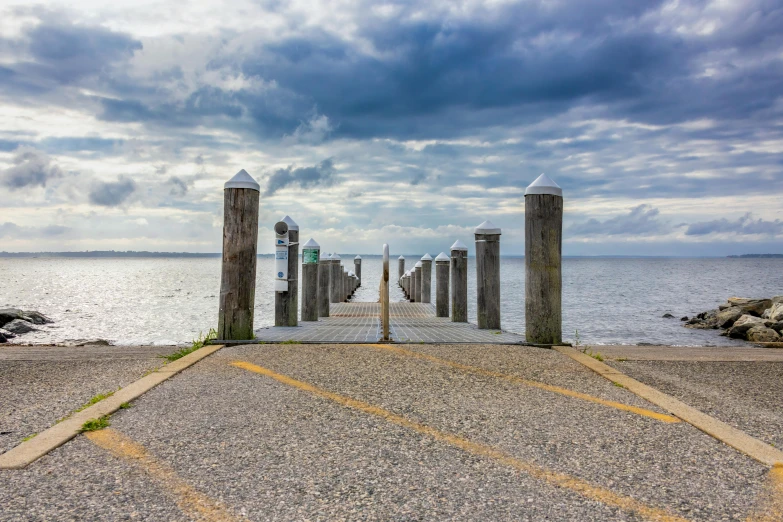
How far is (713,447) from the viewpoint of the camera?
406 cm

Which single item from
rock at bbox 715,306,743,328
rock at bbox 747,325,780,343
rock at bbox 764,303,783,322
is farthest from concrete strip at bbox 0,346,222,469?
rock at bbox 715,306,743,328

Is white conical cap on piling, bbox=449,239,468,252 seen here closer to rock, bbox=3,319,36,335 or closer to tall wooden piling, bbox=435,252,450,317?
tall wooden piling, bbox=435,252,450,317

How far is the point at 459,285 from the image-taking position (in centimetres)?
1336

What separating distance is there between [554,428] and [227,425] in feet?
7.71

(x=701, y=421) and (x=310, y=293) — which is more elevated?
(x=310, y=293)

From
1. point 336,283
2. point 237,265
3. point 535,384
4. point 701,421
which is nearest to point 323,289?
point 237,265

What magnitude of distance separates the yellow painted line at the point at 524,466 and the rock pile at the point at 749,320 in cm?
1414

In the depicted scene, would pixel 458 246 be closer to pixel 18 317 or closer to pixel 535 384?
pixel 535 384

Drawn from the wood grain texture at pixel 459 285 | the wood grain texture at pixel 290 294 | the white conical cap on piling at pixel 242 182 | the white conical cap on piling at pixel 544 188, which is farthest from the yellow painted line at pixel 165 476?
the wood grain texture at pixel 459 285

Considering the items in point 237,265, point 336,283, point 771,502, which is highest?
point 237,265

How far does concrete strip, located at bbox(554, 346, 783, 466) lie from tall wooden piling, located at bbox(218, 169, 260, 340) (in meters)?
4.69

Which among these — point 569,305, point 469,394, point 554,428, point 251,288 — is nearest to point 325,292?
point 251,288

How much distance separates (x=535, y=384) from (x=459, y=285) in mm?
7583

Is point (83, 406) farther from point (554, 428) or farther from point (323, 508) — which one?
point (554, 428)
